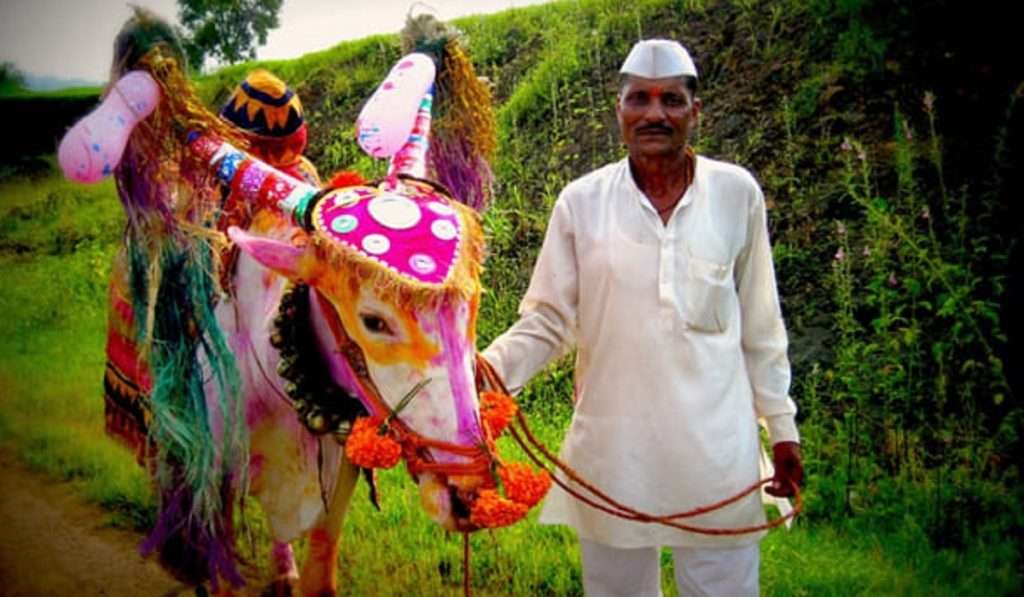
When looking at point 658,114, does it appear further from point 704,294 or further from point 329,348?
point 329,348

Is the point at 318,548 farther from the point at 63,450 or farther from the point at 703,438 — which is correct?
the point at 63,450

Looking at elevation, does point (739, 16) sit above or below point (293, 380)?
above

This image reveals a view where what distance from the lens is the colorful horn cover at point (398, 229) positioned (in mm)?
2160

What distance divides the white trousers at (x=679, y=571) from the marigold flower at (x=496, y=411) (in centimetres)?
65

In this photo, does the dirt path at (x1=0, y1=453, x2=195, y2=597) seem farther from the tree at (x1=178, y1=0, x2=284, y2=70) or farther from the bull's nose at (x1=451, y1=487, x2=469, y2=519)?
the bull's nose at (x1=451, y1=487, x2=469, y2=519)

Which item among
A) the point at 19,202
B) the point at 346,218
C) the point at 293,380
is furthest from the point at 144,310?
the point at 19,202

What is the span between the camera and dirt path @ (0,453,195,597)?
399 centimetres

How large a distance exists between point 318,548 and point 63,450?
2575mm

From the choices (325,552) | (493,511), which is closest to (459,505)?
(493,511)

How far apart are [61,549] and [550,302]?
2.87 metres

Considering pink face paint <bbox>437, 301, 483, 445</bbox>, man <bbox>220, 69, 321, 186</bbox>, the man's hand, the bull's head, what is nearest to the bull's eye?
the bull's head

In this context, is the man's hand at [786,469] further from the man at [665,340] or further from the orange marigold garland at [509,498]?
the orange marigold garland at [509,498]

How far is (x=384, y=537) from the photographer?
4234 millimetres

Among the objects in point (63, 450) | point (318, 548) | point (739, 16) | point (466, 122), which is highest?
point (739, 16)
